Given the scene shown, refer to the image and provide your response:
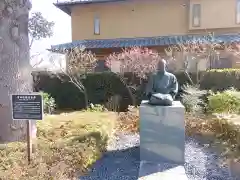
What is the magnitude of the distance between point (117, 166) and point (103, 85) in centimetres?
812

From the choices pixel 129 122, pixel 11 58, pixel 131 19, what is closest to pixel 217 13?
pixel 131 19

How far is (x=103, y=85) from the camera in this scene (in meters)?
12.8

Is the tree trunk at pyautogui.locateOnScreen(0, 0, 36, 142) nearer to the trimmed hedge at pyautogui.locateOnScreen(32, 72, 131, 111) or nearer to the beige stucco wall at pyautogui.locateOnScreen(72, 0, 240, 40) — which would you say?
the trimmed hedge at pyautogui.locateOnScreen(32, 72, 131, 111)

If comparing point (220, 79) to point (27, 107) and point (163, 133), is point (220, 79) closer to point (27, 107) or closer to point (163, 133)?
point (163, 133)

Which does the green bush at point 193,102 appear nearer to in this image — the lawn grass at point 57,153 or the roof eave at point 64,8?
the lawn grass at point 57,153

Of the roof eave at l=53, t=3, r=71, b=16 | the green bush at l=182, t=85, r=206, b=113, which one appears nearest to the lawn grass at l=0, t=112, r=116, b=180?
the green bush at l=182, t=85, r=206, b=113

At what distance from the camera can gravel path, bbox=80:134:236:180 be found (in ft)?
14.6

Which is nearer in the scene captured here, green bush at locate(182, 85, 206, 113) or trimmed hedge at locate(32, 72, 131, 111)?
green bush at locate(182, 85, 206, 113)

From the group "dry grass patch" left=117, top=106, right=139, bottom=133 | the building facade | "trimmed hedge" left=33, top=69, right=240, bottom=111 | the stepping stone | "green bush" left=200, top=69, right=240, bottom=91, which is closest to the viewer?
the stepping stone

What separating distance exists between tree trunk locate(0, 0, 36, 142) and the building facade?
10105 millimetres

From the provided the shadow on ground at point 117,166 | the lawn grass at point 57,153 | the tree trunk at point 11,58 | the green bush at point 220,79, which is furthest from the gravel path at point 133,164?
the green bush at point 220,79

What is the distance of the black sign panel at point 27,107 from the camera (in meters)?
4.07

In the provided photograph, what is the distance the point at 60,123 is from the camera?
6.64 meters

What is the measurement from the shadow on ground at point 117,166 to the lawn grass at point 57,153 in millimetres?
157
